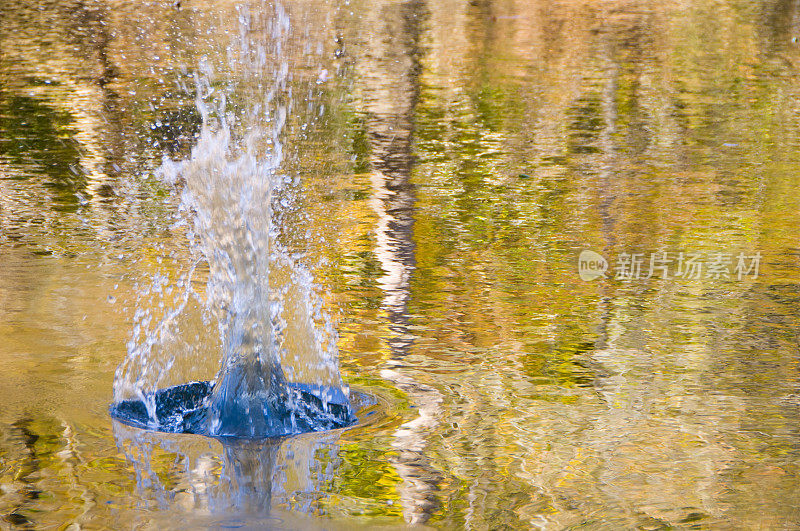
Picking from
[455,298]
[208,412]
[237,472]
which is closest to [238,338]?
[208,412]

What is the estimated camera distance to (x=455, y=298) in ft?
19.9

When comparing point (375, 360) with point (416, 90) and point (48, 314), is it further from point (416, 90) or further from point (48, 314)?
point (416, 90)

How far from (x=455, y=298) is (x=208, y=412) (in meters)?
1.95

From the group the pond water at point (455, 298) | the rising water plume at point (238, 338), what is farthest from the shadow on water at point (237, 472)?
the rising water plume at point (238, 338)

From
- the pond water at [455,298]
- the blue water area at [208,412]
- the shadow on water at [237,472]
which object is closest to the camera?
the shadow on water at [237,472]

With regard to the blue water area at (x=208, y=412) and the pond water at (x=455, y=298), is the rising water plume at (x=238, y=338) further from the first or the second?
the pond water at (x=455, y=298)

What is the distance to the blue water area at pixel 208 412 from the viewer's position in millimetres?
4410

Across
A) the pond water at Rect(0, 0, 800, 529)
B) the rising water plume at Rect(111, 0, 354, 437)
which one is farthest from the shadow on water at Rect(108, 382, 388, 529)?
the rising water plume at Rect(111, 0, 354, 437)

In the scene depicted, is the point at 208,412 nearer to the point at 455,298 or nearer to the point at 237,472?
the point at 237,472

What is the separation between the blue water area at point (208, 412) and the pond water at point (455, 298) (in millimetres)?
92

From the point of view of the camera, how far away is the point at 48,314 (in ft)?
18.6

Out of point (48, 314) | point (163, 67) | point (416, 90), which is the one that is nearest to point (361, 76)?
point (416, 90)

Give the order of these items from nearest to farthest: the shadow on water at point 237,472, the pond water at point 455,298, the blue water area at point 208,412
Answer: the shadow on water at point 237,472 → the pond water at point 455,298 → the blue water area at point 208,412

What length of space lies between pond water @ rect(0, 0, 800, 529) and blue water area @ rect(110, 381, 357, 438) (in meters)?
0.09
